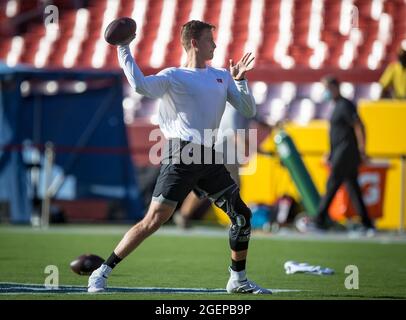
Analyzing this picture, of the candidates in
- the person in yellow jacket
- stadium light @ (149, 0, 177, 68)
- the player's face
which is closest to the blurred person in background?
the person in yellow jacket

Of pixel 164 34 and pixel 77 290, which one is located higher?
pixel 164 34

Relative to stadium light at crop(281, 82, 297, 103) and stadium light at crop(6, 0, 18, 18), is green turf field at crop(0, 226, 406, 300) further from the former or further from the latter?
stadium light at crop(6, 0, 18, 18)

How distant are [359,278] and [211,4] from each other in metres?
17.1

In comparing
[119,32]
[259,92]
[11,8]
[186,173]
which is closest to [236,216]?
[186,173]

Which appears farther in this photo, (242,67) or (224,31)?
(224,31)

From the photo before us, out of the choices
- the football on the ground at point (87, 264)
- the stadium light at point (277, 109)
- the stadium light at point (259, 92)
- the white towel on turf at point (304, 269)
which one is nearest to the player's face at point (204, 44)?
the football on the ground at point (87, 264)

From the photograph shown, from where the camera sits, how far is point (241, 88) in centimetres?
883

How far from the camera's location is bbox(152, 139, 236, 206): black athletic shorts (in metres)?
8.52

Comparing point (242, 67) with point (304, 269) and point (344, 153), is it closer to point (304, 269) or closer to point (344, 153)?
point (304, 269)

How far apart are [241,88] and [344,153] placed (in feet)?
25.3

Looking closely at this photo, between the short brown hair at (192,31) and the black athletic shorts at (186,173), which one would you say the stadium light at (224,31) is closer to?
the short brown hair at (192,31)

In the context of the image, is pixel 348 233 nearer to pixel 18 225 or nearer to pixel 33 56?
pixel 18 225

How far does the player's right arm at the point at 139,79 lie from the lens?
27.5ft

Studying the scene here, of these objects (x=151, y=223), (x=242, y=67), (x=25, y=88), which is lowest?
(x=151, y=223)
